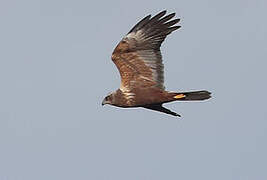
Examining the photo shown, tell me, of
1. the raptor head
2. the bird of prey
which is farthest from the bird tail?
the raptor head

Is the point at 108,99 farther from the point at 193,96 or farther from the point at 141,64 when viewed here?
the point at 193,96

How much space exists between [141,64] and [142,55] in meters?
0.21

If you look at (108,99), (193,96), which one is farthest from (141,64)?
(193,96)

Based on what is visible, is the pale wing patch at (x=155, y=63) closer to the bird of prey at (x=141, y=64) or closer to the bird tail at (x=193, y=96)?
the bird of prey at (x=141, y=64)

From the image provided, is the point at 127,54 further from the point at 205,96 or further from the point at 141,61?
the point at 205,96

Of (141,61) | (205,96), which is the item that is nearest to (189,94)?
(205,96)

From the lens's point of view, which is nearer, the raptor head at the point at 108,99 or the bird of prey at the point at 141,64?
the bird of prey at the point at 141,64

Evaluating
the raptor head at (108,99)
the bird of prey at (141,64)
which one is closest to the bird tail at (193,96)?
the bird of prey at (141,64)

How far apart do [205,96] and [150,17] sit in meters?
2.21

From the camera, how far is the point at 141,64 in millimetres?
14672

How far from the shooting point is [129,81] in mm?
14789

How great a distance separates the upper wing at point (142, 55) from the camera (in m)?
14.6

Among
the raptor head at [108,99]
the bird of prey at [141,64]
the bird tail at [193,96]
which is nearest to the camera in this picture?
the bird tail at [193,96]

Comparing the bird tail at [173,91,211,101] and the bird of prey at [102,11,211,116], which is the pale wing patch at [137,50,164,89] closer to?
the bird of prey at [102,11,211,116]
